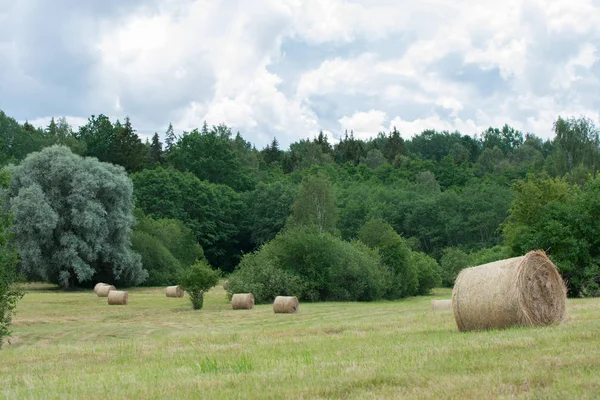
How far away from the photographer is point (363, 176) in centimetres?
12875

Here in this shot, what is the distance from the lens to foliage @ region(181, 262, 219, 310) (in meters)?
35.0

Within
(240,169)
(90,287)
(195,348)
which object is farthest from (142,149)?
(195,348)

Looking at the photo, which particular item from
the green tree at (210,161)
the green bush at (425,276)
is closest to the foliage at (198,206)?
the green tree at (210,161)

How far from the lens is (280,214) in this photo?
91125 mm

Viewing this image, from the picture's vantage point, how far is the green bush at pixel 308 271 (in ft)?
134

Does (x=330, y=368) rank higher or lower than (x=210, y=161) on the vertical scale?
lower

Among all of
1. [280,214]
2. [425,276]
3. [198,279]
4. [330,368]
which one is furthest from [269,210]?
[330,368]

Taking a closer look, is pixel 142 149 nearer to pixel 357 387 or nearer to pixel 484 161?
pixel 484 161

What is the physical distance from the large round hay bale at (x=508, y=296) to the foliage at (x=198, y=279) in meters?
21.5

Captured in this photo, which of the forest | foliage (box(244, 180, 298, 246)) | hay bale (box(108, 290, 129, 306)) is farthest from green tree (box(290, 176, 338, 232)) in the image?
hay bale (box(108, 290, 129, 306))

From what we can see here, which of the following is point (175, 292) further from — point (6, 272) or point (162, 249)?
point (6, 272)

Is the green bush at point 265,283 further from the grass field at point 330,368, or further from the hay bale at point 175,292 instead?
the grass field at point 330,368

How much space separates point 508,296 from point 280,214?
77096 mm

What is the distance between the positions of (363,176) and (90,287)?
7845 centimetres
